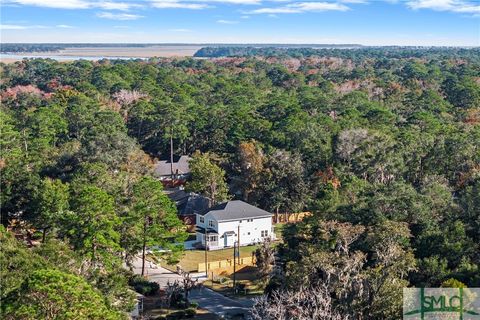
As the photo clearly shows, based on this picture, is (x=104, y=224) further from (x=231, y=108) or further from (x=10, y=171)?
(x=231, y=108)

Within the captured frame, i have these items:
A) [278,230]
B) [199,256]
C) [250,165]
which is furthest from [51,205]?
[250,165]

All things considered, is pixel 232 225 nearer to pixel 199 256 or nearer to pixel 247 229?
pixel 247 229

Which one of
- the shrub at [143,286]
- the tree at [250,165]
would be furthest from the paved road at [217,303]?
the tree at [250,165]

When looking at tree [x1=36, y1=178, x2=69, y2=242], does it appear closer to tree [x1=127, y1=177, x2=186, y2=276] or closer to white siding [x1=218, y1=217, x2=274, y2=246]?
tree [x1=127, y1=177, x2=186, y2=276]

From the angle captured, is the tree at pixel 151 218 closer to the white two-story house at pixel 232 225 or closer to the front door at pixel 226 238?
the white two-story house at pixel 232 225

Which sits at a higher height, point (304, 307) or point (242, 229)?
point (304, 307)
